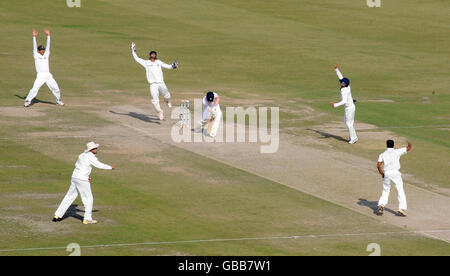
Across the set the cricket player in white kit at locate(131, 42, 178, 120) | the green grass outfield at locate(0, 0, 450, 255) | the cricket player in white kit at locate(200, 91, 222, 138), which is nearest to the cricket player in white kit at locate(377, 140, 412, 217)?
the green grass outfield at locate(0, 0, 450, 255)

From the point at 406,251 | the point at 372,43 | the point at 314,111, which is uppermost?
the point at 372,43

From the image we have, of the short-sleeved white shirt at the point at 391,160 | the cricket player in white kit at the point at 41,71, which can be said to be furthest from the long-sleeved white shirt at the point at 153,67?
the short-sleeved white shirt at the point at 391,160

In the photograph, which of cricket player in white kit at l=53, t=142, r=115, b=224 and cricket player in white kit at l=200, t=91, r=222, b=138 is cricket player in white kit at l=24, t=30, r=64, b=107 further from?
cricket player in white kit at l=53, t=142, r=115, b=224

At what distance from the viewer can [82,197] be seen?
65.5 feet

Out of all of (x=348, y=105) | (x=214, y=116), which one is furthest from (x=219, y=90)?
(x=348, y=105)

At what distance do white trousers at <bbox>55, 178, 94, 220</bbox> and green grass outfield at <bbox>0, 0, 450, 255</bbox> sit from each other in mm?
371

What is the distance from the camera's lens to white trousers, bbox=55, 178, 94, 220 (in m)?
19.9

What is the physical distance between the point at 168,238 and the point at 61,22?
3295cm

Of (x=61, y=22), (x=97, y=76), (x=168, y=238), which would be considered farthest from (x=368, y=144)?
(x=61, y=22)

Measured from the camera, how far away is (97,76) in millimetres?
39625

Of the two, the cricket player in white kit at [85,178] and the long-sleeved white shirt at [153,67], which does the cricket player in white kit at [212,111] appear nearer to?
the long-sleeved white shirt at [153,67]

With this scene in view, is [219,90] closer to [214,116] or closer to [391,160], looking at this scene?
[214,116]

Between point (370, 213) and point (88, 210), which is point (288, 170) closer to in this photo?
point (370, 213)

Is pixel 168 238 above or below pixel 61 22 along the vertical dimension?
below
